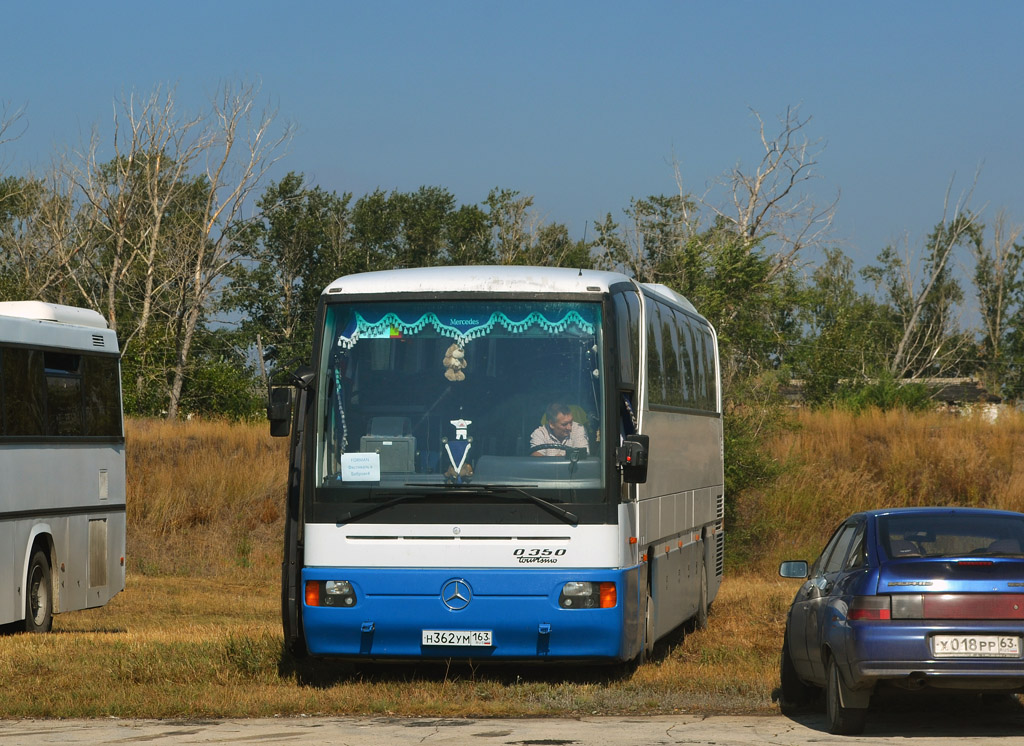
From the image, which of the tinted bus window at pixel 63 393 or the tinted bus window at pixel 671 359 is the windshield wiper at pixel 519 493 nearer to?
the tinted bus window at pixel 671 359

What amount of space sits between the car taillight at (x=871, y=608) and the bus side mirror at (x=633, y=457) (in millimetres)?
2772

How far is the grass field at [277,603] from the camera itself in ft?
37.8

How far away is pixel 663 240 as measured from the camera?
7069 centimetres

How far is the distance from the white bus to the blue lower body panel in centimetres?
611

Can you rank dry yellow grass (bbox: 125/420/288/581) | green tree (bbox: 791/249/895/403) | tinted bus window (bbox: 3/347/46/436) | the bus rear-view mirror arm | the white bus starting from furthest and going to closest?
green tree (bbox: 791/249/895/403), dry yellow grass (bbox: 125/420/288/581), the white bus, tinted bus window (bbox: 3/347/46/436), the bus rear-view mirror arm

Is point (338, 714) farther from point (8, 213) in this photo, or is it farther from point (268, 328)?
point (8, 213)

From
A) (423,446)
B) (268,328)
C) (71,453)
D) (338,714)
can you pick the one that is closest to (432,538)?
(423,446)

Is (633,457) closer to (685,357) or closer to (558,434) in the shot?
(558,434)

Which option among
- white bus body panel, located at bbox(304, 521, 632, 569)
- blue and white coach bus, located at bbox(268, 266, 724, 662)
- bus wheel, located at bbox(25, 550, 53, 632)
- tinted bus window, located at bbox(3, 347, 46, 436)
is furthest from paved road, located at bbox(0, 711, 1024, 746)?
bus wheel, located at bbox(25, 550, 53, 632)

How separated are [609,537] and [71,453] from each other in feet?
28.3

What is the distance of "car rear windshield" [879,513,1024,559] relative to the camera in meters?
9.56

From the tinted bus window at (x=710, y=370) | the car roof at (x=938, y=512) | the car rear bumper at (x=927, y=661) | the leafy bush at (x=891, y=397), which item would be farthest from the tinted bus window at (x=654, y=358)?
the leafy bush at (x=891, y=397)

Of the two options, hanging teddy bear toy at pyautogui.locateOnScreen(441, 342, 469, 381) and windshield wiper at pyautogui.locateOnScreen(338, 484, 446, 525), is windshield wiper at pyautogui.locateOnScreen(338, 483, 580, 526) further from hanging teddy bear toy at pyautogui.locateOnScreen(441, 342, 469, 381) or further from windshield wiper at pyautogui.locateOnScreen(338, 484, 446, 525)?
hanging teddy bear toy at pyautogui.locateOnScreen(441, 342, 469, 381)

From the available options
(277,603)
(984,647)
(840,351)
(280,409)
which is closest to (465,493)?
(280,409)
